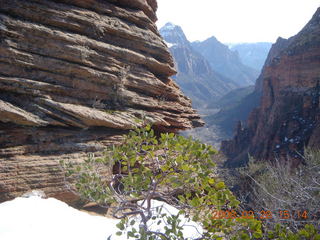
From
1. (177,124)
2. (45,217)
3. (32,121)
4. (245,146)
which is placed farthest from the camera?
(245,146)

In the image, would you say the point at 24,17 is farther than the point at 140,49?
No

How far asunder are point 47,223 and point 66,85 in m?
4.08

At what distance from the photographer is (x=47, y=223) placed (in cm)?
459

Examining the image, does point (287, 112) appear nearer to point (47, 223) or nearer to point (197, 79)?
point (47, 223)

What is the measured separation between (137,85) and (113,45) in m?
1.56

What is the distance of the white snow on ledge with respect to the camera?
4.24m

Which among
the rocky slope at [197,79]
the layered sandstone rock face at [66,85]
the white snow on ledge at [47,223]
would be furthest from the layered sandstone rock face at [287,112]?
the rocky slope at [197,79]

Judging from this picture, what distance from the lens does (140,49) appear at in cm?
910

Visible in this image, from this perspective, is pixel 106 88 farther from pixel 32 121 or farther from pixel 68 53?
pixel 32 121

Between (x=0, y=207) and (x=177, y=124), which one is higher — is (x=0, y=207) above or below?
below

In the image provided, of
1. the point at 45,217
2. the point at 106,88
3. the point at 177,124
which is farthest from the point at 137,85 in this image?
the point at 45,217

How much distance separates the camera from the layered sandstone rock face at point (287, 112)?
32562 mm

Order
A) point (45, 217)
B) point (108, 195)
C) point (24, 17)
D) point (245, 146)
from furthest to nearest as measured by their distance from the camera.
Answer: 1. point (245, 146)
2. point (24, 17)
3. point (45, 217)
4. point (108, 195)

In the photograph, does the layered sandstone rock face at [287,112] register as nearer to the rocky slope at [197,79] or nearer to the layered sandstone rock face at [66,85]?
the layered sandstone rock face at [66,85]
